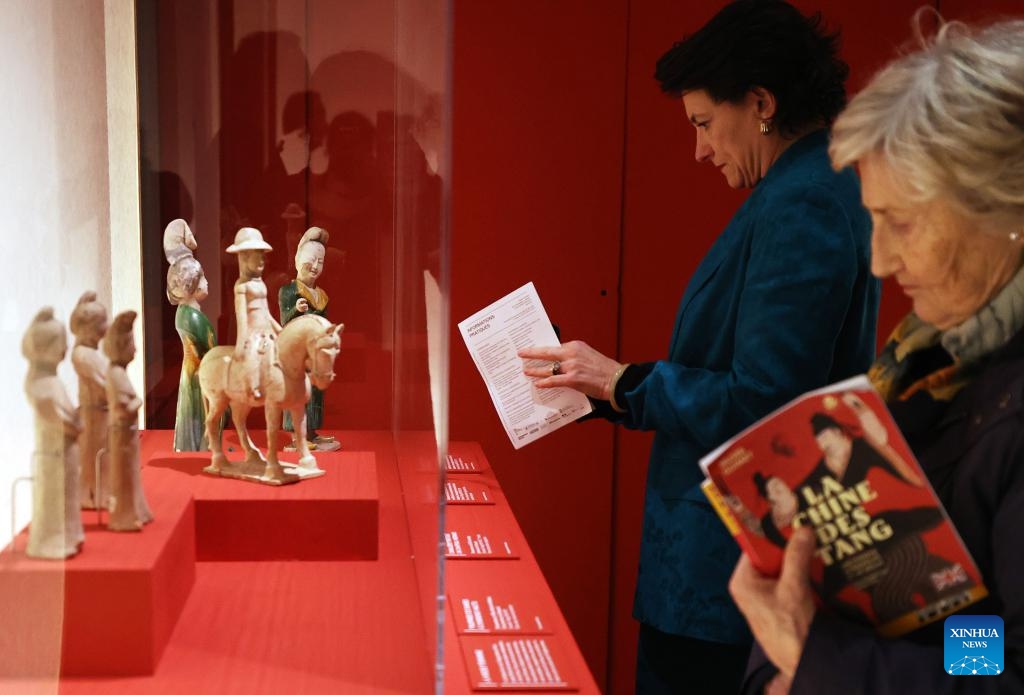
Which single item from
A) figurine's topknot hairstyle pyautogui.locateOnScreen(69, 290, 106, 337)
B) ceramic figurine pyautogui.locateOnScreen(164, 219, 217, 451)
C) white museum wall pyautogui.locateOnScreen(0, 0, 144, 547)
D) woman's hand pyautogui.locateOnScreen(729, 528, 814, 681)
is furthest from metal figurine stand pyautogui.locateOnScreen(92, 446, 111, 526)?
woman's hand pyautogui.locateOnScreen(729, 528, 814, 681)

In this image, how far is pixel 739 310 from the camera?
1.67m

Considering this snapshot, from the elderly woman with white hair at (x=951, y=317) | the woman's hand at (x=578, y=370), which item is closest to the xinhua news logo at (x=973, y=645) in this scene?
the elderly woman with white hair at (x=951, y=317)

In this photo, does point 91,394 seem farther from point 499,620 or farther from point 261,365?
point 499,620

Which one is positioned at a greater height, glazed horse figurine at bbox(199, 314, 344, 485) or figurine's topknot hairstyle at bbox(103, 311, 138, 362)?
figurine's topknot hairstyle at bbox(103, 311, 138, 362)

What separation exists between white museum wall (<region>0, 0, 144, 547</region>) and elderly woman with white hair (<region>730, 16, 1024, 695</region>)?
2.95 feet

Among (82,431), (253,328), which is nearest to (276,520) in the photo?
(253,328)

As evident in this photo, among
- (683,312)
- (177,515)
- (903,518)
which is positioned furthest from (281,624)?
(903,518)

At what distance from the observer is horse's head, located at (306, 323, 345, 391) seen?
2.12 m

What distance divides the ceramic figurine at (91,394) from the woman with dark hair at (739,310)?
82 centimetres

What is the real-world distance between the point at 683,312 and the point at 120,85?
0.98m

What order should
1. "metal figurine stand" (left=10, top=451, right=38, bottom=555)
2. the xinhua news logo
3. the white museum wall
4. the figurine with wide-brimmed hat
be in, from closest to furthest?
the xinhua news logo, the white museum wall, "metal figurine stand" (left=10, top=451, right=38, bottom=555), the figurine with wide-brimmed hat

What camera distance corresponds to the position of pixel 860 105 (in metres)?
0.99

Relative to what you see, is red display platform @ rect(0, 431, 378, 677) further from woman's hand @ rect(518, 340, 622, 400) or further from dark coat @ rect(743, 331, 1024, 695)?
dark coat @ rect(743, 331, 1024, 695)

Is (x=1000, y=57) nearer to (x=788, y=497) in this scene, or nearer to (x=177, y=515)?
(x=788, y=497)
